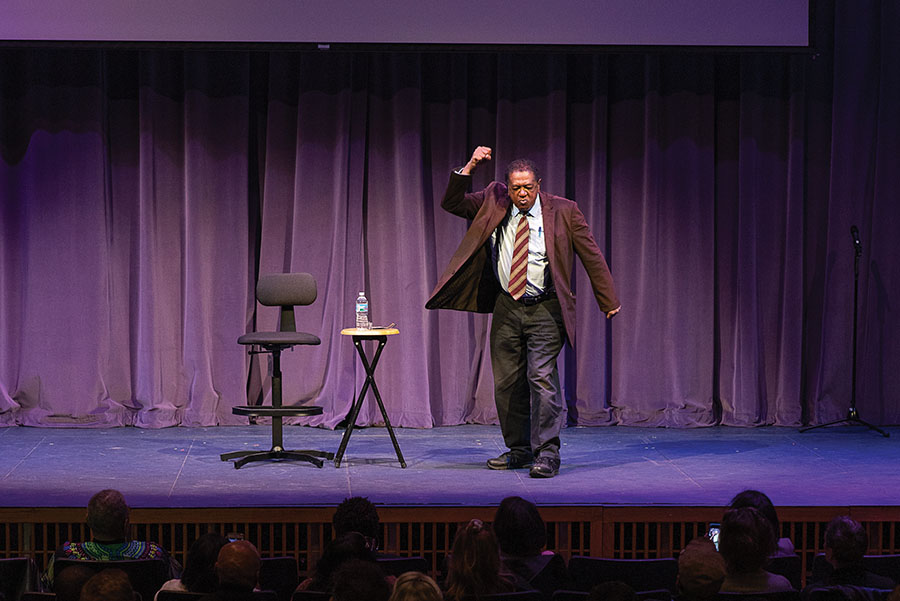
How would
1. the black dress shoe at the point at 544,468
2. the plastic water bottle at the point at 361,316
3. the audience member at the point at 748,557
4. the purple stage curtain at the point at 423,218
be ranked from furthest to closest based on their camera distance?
the purple stage curtain at the point at 423,218, the plastic water bottle at the point at 361,316, the black dress shoe at the point at 544,468, the audience member at the point at 748,557

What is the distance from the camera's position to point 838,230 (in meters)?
7.49

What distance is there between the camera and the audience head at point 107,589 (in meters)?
2.80

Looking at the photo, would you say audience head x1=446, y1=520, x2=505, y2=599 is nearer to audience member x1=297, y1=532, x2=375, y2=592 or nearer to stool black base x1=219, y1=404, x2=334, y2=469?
audience member x1=297, y1=532, x2=375, y2=592

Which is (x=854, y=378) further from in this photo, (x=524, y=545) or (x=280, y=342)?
(x=524, y=545)

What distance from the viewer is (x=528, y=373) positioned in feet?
18.6

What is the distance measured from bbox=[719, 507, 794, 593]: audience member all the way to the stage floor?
147cm

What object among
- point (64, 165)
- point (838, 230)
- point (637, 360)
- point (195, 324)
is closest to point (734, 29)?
point (838, 230)

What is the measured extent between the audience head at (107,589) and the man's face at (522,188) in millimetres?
3188

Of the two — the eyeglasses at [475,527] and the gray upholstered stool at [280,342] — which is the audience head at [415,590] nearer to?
the eyeglasses at [475,527]

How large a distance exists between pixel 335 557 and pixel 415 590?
72 cm

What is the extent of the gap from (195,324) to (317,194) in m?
1.11

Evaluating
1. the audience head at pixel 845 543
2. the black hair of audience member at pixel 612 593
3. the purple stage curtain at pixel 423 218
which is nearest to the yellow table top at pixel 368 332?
the purple stage curtain at pixel 423 218

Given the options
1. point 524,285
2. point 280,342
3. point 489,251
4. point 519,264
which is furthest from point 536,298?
point 280,342

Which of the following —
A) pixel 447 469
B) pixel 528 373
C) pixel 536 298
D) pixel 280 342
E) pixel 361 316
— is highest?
pixel 536 298
